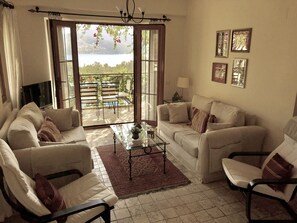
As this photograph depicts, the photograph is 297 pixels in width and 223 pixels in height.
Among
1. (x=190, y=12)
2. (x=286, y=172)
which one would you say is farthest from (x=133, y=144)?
(x=190, y=12)

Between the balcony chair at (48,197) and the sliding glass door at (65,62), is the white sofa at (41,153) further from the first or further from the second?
the sliding glass door at (65,62)

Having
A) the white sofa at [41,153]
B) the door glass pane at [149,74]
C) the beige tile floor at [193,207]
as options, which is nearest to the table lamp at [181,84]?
the door glass pane at [149,74]

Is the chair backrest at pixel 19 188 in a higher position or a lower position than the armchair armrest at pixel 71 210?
higher

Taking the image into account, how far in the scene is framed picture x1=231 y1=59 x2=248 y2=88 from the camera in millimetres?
3684

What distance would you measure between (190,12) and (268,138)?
10.4 ft

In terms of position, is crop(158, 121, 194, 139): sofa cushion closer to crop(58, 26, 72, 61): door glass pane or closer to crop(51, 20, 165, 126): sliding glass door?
crop(51, 20, 165, 126): sliding glass door

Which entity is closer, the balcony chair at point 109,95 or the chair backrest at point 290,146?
the chair backrest at point 290,146

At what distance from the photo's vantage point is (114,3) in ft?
15.1

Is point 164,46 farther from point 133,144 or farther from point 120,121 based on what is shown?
point 133,144

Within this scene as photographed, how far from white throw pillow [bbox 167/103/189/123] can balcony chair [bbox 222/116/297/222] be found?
5.32 ft

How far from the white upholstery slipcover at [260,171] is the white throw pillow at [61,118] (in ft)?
8.20

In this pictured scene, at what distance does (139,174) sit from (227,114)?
1.63 metres

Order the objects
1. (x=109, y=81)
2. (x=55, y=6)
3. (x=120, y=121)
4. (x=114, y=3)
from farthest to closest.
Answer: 1. (x=109, y=81)
2. (x=120, y=121)
3. (x=114, y=3)
4. (x=55, y=6)

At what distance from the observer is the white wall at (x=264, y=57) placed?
296 centimetres
